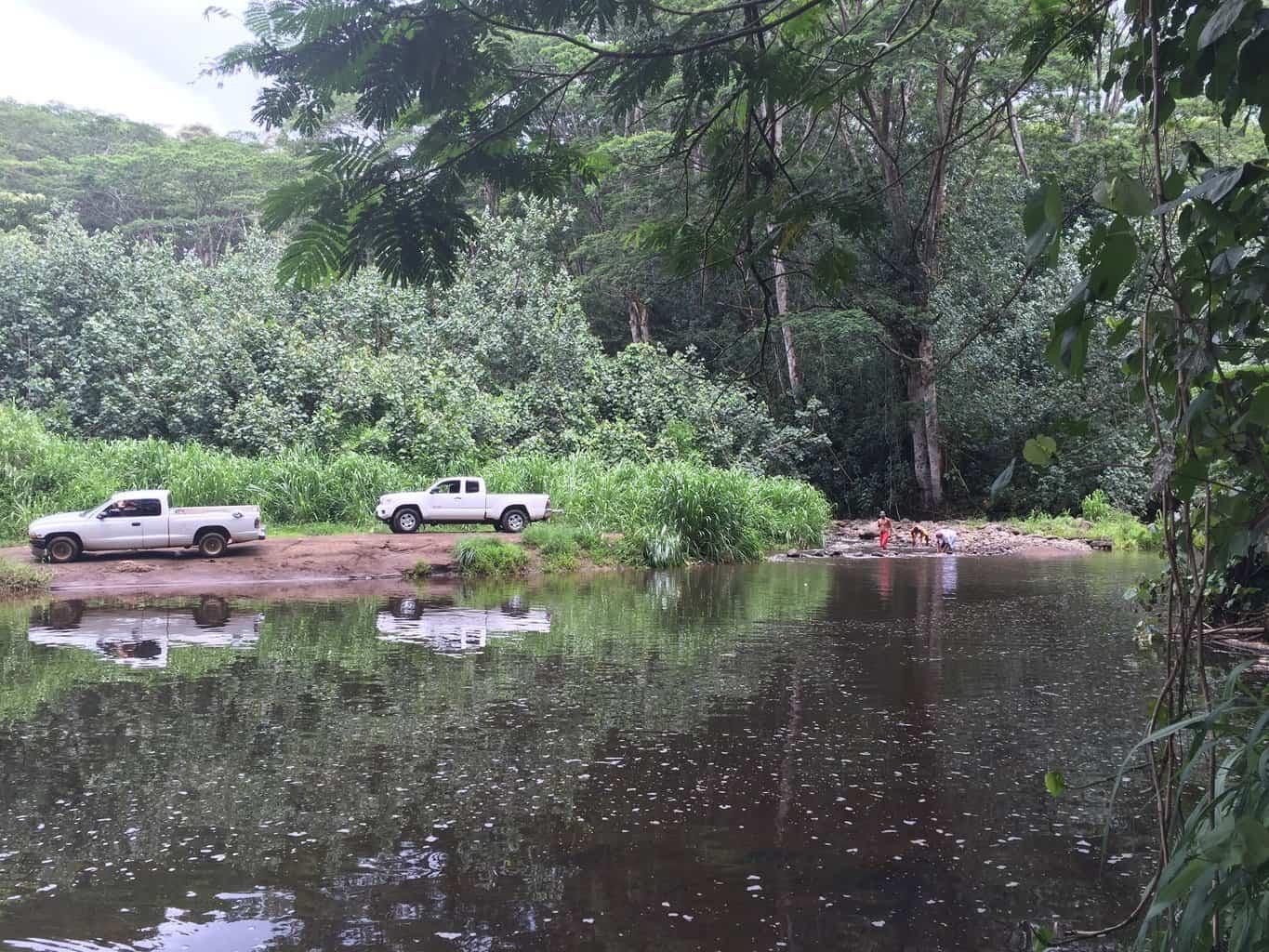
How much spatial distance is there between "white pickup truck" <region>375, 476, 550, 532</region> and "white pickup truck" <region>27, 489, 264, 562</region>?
10.2 feet

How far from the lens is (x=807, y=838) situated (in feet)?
16.8

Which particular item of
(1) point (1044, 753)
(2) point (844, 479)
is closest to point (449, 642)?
(1) point (1044, 753)

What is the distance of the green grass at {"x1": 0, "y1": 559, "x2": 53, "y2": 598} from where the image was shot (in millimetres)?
15758

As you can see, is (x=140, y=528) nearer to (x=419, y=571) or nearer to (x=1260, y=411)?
(x=419, y=571)

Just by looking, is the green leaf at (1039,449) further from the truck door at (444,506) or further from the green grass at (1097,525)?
the green grass at (1097,525)

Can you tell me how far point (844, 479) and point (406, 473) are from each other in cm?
1473

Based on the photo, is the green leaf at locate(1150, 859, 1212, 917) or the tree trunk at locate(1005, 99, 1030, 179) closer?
the green leaf at locate(1150, 859, 1212, 917)

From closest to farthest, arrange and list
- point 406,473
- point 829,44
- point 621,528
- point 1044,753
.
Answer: point 829,44 < point 1044,753 < point 621,528 < point 406,473

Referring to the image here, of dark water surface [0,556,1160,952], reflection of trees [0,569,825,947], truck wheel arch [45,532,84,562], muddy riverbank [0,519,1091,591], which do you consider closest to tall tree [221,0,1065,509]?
dark water surface [0,556,1160,952]

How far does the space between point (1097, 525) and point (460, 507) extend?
16.2 m

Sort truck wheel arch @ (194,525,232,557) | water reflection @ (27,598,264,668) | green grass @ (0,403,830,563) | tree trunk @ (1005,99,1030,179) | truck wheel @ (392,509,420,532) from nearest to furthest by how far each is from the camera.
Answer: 1. tree trunk @ (1005,99,1030,179)
2. water reflection @ (27,598,264,668)
3. truck wheel arch @ (194,525,232,557)
4. green grass @ (0,403,830,563)
5. truck wheel @ (392,509,420,532)

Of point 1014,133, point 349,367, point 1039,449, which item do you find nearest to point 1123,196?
point 1039,449

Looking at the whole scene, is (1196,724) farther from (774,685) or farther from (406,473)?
(406,473)

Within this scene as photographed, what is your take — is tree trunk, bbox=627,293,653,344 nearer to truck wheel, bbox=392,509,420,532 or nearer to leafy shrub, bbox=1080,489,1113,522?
leafy shrub, bbox=1080,489,1113,522
